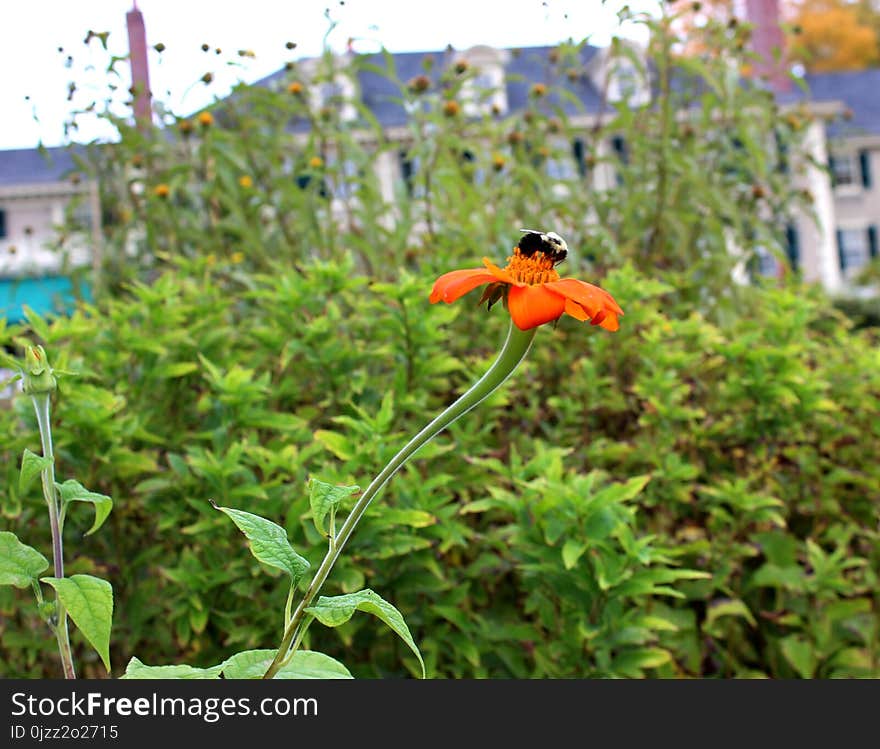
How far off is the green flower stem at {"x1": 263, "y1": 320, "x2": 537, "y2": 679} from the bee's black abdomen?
93 mm

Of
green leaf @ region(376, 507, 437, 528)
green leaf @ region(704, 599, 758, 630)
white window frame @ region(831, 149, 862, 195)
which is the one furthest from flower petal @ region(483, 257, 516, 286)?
white window frame @ region(831, 149, 862, 195)

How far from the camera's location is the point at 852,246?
65.4ft

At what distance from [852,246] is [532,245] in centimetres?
2124

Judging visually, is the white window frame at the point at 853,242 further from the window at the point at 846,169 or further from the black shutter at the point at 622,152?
the black shutter at the point at 622,152

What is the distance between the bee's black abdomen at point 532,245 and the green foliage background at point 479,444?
617mm

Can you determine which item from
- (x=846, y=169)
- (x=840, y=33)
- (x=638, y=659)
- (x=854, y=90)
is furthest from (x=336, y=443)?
(x=840, y=33)

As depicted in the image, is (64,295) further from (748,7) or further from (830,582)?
(748,7)

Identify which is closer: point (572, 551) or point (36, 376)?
point (36, 376)

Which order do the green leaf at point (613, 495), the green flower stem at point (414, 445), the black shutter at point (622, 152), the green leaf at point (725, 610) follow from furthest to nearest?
the black shutter at point (622, 152) → the green leaf at point (725, 610) → the green leaf at point (613, 495) → the green flower stem at point (414, 445)

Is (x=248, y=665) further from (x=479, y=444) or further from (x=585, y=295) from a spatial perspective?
(x=479, y=444)

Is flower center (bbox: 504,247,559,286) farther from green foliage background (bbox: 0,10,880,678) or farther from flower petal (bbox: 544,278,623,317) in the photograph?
green foliage background (bbox: 0,10,880,678)

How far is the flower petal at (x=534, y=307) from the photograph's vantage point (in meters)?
0.68

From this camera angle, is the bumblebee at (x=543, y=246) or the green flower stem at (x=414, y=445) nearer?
the green flower stem at (x=414, y=445)

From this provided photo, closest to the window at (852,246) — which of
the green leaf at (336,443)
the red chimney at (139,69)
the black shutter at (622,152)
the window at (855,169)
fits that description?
the window at (855,169)
